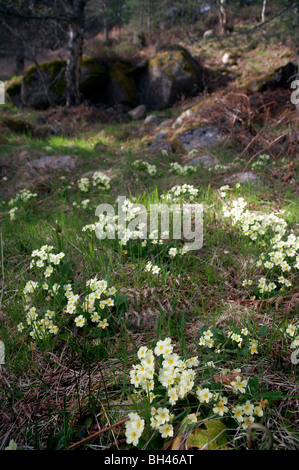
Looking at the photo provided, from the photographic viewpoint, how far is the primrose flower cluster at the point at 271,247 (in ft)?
6.58

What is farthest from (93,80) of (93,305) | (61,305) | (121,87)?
(93,305)

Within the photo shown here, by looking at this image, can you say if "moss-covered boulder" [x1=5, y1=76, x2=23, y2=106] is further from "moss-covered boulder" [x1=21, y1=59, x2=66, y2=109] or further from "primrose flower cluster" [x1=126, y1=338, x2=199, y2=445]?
"primrose flower cluster" [x1=126, y1=338, x2=199, y2=445]

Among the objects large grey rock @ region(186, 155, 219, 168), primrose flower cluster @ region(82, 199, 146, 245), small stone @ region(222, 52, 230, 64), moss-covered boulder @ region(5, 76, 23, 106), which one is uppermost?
small stone @ region(222, 52, 230, 64)

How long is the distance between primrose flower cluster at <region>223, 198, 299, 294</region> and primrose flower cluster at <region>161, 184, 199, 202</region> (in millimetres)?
487

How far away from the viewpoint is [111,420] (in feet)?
4.29

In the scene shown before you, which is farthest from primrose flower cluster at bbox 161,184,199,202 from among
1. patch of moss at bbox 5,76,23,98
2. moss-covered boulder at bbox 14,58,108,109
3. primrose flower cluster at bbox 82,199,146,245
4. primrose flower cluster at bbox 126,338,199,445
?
patch of moss at bbox 5,76,23,98

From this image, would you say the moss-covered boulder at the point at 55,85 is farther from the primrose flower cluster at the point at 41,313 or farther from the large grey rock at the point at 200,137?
the primrose flower cluster at the point at 41,313

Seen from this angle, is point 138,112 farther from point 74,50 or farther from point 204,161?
point 204,161

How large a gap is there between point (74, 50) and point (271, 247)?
1212 centimetres

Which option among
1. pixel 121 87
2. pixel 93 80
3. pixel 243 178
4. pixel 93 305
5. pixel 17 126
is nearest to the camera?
pixel 93 305

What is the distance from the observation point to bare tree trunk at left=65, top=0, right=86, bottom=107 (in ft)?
33.9

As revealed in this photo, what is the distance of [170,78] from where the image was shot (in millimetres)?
12203
